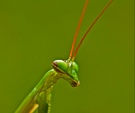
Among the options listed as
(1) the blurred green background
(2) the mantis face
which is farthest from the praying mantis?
(1) the blurred green background

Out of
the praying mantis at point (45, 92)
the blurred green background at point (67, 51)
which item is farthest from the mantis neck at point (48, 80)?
the blurred green background at point (67, 51)

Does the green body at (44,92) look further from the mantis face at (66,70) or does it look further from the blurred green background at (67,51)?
the blurred green background at (67,51)

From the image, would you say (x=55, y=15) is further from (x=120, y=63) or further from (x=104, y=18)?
(x=120, y=63)

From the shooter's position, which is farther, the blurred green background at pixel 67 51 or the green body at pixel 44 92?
the blurred green background at pixel 67 51

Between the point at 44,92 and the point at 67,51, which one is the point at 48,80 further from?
the point at 67,51

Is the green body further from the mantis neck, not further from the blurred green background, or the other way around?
A: the blurred green background

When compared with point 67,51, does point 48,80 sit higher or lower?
lower

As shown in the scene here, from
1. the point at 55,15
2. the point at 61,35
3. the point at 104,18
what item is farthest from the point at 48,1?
the point at 104,18

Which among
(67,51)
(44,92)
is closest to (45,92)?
(44,92)
